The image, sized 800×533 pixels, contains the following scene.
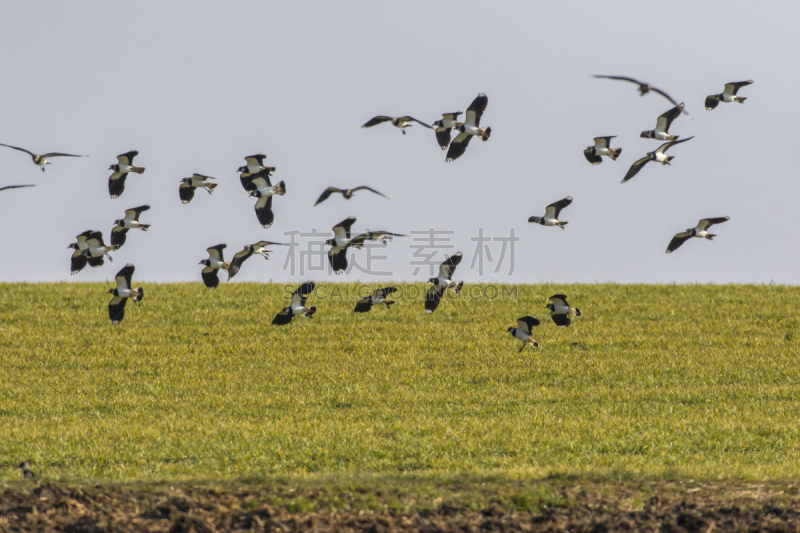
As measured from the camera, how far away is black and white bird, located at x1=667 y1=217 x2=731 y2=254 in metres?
15.0

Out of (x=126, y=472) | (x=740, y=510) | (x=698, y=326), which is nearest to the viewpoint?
(x=740, y=510)

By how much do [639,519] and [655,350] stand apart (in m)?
15.0

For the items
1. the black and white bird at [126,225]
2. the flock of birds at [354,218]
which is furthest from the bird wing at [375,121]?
the black and white bird at [126,225]

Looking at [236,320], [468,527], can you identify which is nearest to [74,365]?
[236,320]

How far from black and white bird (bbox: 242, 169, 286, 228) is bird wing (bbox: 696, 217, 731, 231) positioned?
7.71 meters

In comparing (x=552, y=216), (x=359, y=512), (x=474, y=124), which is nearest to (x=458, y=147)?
(x=474, y=124)

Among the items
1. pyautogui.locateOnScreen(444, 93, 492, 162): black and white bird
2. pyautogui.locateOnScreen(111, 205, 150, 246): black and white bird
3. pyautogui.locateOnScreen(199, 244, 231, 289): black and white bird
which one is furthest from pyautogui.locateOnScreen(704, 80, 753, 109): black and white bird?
pyautogui.locateOnScreen(111, 205, 150, 246): black and white bird

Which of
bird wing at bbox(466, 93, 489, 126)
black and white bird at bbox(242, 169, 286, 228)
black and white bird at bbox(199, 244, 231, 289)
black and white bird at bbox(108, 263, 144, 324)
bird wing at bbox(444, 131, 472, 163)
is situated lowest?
black and white bird at bbox(108, 263, 144, 324)

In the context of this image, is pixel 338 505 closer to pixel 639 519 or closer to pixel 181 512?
Answer: pixel 181 512

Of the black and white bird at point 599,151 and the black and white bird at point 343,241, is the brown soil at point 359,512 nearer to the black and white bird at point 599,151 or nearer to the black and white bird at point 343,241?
the black and white bird at point 343,241

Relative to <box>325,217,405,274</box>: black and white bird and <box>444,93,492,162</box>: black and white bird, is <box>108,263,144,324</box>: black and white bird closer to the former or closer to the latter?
<box>325,217,405,274</box>: black and white bird

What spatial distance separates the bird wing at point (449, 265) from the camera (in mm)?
14548

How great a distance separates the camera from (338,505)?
877 cm

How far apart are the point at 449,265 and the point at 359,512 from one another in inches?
270
